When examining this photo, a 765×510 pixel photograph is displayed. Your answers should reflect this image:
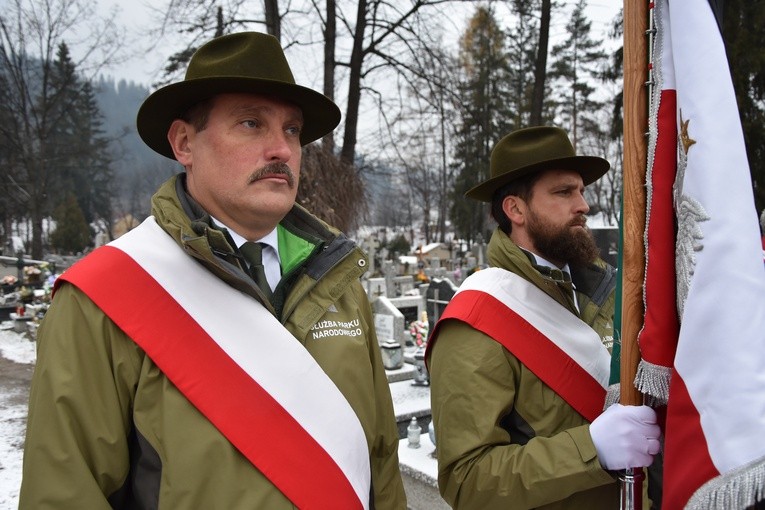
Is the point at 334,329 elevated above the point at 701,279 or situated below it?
below

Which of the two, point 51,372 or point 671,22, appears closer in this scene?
point 51,372

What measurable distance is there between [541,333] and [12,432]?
613 cm

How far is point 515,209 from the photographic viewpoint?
8.76 ft

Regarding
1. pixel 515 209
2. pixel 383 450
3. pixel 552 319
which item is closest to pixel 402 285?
pixel 515 209

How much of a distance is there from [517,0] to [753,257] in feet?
36.3

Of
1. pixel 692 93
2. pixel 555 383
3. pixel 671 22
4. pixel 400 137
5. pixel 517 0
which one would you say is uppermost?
pixel 517 0

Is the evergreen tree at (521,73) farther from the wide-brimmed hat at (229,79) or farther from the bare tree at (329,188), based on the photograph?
the wide-brimmed hat at (229,79)

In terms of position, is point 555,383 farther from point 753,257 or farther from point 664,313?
point 753,257

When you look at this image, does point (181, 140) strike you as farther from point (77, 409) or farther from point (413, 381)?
point (413, 381)

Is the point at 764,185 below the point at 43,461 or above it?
above

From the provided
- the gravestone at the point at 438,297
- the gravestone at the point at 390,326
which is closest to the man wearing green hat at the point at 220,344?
the gravestone at the point at 390,326

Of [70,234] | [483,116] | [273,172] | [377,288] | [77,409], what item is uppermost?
[483,116]

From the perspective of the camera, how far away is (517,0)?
11.3 meters

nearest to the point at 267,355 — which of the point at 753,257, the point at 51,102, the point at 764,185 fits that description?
the point at 753,257
